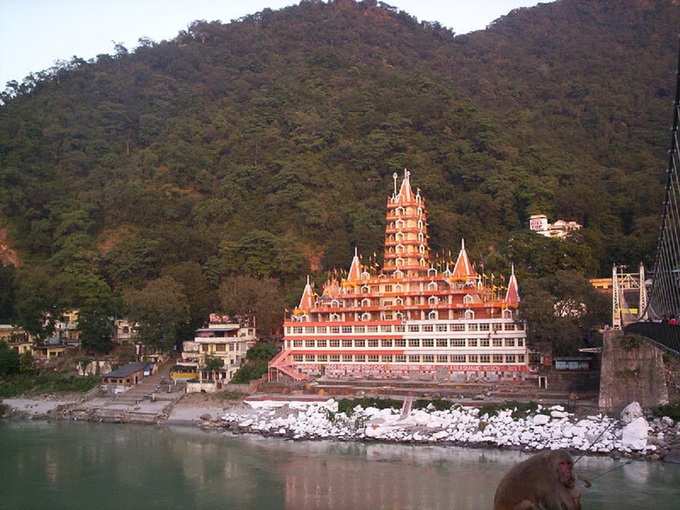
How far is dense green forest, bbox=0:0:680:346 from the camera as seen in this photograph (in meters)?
45.8

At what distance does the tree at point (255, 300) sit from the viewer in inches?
1582

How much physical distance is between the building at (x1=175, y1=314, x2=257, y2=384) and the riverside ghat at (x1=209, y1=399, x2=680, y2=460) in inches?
182

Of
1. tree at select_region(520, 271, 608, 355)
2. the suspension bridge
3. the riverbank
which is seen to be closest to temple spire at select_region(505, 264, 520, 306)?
tree at select_region(520, 271, 608, 355)

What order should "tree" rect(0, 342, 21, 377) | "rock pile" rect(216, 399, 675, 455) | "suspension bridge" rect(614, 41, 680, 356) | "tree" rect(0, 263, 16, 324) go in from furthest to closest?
"tree" rect(0, 263, 16, 324), "tree" rect(0, 342, 21, 377), "rock pile" rect(216, 399, 675, 455), "suspension bridge" rect(614, 41, 680, 356)

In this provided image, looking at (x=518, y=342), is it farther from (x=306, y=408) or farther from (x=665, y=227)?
(x=665, y=227)

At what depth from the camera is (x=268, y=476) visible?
23.3 m

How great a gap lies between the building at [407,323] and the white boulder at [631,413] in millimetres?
7304

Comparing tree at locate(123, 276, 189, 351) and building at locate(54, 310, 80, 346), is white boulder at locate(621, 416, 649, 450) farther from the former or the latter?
building at locate(54, 310, 80, 346)

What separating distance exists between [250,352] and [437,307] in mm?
9943

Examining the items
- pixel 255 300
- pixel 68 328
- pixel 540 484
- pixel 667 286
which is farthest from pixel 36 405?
pixel 540 484

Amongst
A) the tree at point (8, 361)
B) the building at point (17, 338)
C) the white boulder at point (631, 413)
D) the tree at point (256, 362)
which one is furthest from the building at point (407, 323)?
the building at point (17, 338)

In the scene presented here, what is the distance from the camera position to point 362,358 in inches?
1522

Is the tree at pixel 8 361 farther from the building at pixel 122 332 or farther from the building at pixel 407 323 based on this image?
the building at pixel 407 323

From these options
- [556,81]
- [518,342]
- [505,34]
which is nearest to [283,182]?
[518,342]
